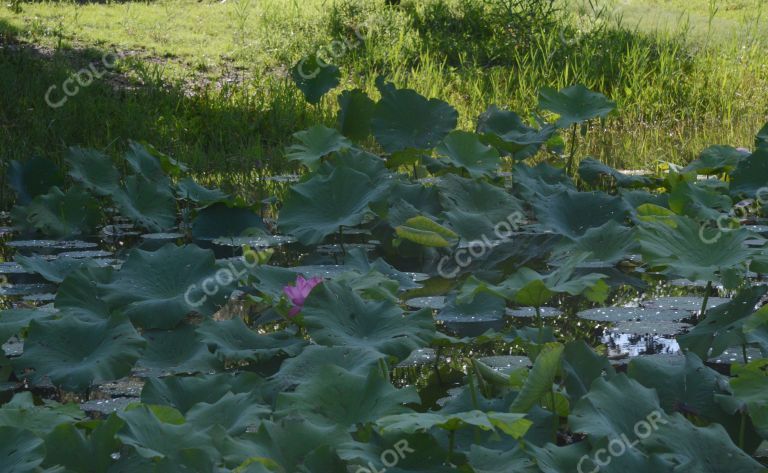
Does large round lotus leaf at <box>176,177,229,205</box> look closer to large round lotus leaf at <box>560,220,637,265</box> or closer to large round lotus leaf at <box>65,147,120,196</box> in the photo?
large round lotus leaf at <box>65,147,120,196</box>

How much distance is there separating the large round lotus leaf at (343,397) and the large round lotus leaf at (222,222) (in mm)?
1834

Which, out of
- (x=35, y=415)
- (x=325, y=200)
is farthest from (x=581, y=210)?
→ (x=35, y=415)

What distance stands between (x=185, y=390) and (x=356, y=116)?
88.1 inches

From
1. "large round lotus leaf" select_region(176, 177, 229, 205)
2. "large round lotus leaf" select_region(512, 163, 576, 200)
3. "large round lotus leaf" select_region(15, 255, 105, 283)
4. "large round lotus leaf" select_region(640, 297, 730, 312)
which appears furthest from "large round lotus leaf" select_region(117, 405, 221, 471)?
"large round lotus leaf" select_region(176, 177, 229, 205)

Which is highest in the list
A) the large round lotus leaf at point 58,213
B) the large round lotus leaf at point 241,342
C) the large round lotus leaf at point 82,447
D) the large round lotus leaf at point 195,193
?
the large round lotus leaf at point 82,447

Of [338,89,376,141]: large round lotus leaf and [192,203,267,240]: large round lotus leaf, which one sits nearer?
[192,203,267,240]: large round lotus leaf

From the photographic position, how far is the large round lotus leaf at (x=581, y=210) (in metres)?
2.88

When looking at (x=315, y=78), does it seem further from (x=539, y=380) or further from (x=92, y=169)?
(x=539, y=380)

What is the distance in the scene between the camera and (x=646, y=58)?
20.3 ft

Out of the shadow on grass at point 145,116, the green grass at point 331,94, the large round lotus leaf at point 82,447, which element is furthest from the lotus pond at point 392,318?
the green grass at point 331,94

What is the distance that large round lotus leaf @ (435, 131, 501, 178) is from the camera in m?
3.37

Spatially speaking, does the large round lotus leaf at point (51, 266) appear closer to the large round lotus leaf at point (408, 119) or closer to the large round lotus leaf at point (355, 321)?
the large round lotus leaf at point (355, 321)

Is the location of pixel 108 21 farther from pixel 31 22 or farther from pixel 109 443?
pixel 109 443

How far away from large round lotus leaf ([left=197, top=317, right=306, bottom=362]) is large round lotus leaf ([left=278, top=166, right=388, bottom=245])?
2.44 ft
